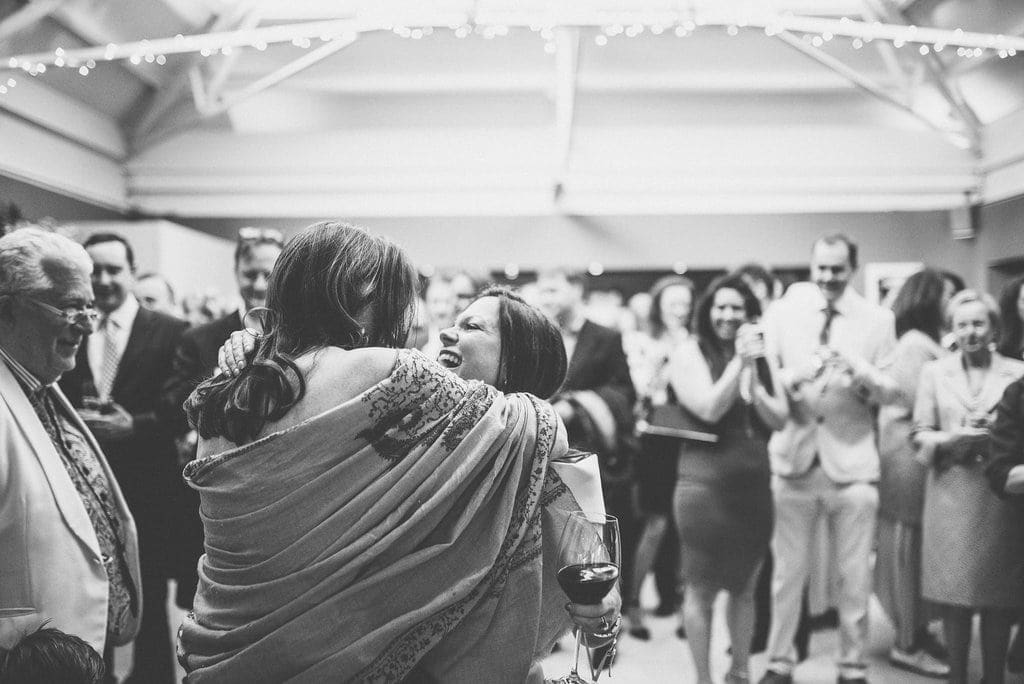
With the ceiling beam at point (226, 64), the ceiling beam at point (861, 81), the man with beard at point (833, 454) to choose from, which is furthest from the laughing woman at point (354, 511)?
the ceiling beam at point (226, 64)

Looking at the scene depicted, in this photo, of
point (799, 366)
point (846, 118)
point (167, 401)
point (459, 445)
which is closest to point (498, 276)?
point (846, 118)

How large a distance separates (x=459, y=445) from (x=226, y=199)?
8.96m

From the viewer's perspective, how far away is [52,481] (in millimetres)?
1785

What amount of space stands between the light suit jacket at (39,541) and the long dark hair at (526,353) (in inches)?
36.0

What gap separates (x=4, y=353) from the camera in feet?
6.21

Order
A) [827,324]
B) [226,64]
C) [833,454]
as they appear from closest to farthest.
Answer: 1. [833,454]
2. [827,324]
3. [226,64]

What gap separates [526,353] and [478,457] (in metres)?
0.48

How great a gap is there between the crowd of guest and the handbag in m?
0.01

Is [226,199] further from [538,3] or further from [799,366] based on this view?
[799,366]

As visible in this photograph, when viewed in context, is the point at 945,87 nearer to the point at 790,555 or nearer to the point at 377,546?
the point at 790,555

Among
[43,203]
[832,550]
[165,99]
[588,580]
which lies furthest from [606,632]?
[165,99]

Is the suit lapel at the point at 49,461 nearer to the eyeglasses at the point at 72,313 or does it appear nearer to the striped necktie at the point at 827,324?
the eyeglasses at the point at 72,313

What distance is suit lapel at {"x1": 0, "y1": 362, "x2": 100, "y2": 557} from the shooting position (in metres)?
1.79

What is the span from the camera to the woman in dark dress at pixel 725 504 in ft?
10.2
